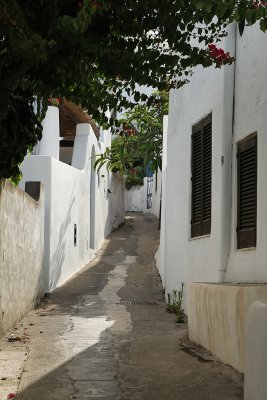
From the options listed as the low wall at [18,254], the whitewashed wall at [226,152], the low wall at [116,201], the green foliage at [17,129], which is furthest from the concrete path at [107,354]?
the low wall at [116,201]

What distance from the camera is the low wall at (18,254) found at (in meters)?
8.80

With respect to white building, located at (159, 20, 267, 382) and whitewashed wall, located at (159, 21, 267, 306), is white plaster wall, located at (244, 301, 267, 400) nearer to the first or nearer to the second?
white building, located at (159, 20, 267, 382)

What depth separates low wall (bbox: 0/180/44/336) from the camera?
8.80 metres

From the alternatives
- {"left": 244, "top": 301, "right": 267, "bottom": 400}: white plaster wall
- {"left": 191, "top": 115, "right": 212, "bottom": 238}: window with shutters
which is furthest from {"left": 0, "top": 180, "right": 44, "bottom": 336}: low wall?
{"left": 244, "top": 301, "right": 267, "bottom": 400}: white plaster wall

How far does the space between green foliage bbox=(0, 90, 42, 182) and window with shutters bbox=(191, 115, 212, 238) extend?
4.02 metres

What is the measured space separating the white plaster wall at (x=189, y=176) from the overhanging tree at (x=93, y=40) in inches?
122

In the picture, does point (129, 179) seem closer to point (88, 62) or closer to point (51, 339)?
point (51, 339)

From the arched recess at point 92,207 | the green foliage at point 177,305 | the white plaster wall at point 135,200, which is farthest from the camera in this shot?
the white plaster wall at point 135,200

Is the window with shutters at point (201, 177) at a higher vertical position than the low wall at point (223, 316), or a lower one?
higher

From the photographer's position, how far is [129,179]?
35.6m

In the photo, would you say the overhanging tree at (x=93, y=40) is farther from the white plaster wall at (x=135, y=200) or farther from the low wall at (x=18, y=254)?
the white plaster wall at (x=135, y=200)

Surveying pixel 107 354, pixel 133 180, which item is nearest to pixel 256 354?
pixel 107 354

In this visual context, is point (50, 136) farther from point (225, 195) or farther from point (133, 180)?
point (133, 180)

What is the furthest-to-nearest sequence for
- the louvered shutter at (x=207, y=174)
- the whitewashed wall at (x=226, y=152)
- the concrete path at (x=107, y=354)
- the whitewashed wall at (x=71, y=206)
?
1. the whitewashed wall at (x=71, y=206)
2. the louvered shutter at (x=207, y=174)
3. the whitewashed wall at (x=226, y=152)
4. the concrete path at (x=107, y=354)
